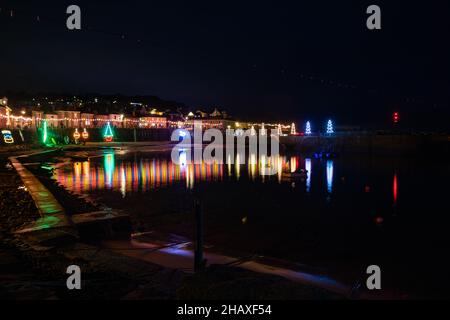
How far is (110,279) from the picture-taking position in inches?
247

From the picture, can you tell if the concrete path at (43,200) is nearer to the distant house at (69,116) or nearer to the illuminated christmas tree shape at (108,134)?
the illuminated christmas tree shape at (108,134)

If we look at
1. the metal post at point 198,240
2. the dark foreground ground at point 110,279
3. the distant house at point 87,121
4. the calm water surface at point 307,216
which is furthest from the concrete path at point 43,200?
the distant house at point 87,121

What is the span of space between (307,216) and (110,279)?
1147 centimetres

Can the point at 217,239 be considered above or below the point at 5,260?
below

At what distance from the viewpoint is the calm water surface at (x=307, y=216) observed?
10.2 metres

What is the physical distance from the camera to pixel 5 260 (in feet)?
22.9

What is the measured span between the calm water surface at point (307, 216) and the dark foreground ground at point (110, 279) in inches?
141

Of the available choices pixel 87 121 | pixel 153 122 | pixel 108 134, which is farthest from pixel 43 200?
pixel 153 122

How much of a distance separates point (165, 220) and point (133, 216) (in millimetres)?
1389

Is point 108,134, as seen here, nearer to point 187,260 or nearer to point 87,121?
point 87,121

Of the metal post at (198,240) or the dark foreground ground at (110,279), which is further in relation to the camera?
the metal post at (198,240)
